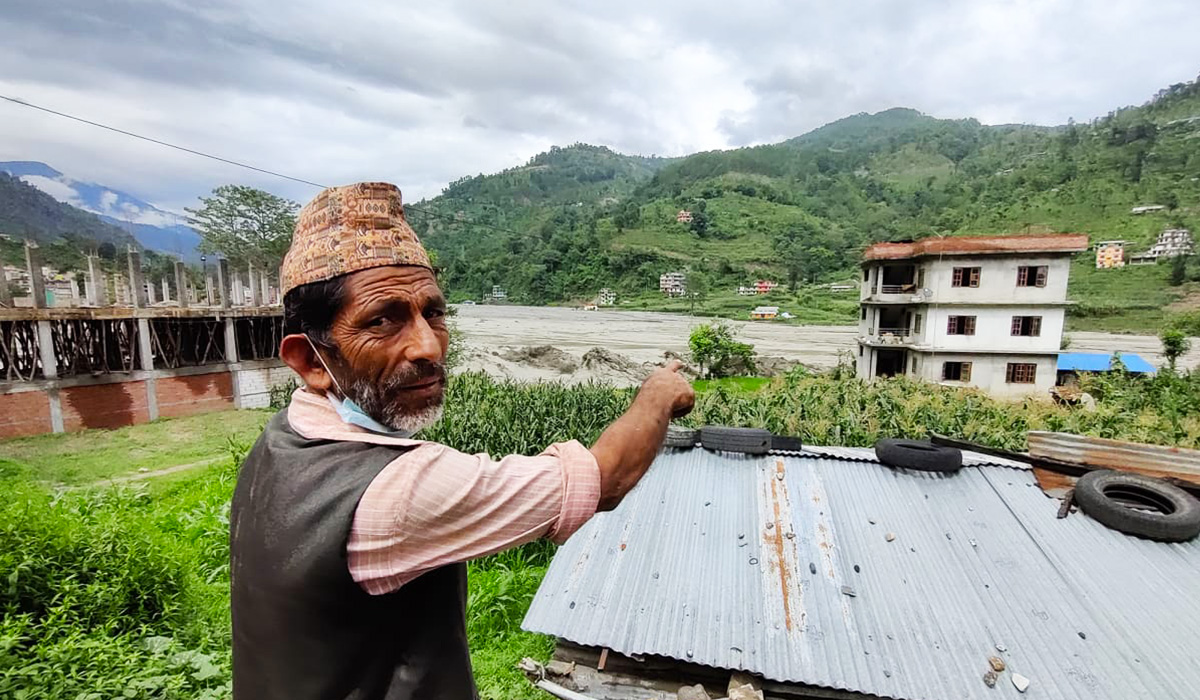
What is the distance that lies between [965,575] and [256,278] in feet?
70.5

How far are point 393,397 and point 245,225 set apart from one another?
41.8 metres

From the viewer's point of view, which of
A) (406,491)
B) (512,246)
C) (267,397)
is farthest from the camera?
(512,246)

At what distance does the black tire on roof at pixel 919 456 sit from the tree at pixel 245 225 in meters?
35.7

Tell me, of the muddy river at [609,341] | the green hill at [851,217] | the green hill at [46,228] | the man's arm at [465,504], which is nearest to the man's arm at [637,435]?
the man's arm at [465,504]

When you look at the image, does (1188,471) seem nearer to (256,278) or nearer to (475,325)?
(256,278)

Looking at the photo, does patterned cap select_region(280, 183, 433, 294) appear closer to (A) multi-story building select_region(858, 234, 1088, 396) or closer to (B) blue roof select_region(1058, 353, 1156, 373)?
(A) multi-story building select_region(858, 234, 1088, 396)

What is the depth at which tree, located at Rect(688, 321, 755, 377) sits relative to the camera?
2508 centimetres

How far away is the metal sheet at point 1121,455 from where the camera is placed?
3820 mm

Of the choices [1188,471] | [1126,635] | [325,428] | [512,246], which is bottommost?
[1126,635]

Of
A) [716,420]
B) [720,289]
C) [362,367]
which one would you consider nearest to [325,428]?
[362,367]

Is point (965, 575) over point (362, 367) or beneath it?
beneath

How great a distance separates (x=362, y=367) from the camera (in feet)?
3.59

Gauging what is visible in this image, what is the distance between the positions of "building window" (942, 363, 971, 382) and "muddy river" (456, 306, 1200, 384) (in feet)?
28.3

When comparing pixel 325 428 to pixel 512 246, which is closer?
pixel 325 428
